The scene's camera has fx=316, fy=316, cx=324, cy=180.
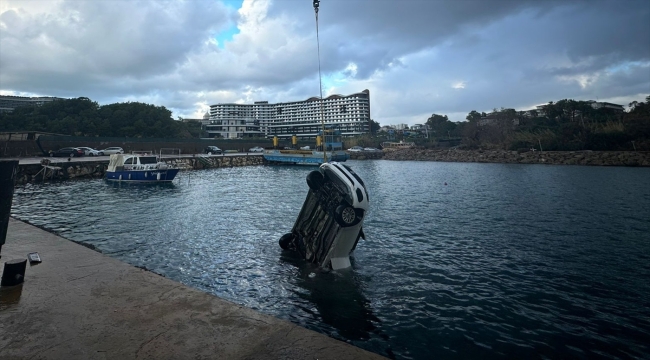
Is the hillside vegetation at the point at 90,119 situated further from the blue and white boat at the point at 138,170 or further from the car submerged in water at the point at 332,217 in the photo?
the car submerged in water at the point at 332,217

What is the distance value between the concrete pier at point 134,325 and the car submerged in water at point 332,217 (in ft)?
12.6

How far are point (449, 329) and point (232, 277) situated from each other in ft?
17.5

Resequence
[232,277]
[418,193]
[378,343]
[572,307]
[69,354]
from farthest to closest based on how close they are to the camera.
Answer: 1. [418,193]
2. [232,277]
3. [572,307]
4. [378,343]
5. [69,354]

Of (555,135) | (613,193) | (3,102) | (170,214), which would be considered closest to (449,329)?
(170,214)

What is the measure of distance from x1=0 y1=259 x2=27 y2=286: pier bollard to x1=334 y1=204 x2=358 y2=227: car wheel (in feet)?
20.2

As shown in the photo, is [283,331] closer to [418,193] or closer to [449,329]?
[449,329]

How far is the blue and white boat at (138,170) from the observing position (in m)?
28.4

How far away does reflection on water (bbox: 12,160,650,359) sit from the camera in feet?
18.9

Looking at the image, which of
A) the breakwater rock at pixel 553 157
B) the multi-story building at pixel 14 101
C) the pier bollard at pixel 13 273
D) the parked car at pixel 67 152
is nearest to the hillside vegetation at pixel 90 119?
the parked car at pixel 67 152

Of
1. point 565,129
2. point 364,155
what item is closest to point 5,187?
point 565,129

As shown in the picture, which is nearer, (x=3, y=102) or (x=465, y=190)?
(x=465, y=190)

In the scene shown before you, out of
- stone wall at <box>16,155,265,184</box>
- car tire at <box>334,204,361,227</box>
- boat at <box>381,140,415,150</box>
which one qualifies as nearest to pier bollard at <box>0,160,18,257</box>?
car tire at <box>334,204,361,227</box>

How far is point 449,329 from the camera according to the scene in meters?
5.91

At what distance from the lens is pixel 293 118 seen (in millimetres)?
177375
